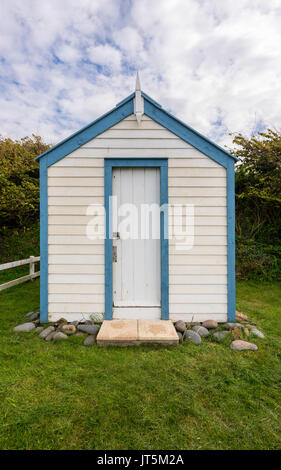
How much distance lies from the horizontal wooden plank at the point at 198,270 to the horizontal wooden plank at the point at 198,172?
1.47 meters

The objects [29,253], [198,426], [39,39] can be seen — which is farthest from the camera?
[29,253]

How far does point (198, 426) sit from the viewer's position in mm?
1607

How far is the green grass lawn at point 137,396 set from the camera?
59.8 inches

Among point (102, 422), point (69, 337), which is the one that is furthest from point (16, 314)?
point (102, 422)

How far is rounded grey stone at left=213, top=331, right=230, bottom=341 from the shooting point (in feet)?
9.34

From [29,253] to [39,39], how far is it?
594 centimetres

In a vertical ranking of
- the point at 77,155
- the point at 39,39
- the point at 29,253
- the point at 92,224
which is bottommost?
the point at 29,253

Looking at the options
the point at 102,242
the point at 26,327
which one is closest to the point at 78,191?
the point at 102,242

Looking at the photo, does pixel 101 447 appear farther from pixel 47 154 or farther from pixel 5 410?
pixel 47 154

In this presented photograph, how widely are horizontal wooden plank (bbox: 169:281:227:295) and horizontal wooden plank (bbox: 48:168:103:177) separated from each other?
219 centimetres

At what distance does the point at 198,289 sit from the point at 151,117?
288cm

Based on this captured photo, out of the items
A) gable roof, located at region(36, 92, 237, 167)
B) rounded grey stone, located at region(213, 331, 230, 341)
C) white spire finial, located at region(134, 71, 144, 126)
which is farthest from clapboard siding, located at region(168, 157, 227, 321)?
white spire finial, located at region(134, 71, 144, 126)

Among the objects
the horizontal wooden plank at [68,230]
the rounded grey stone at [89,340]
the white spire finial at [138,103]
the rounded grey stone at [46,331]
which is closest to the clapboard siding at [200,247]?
the white spire finial at [138,103]

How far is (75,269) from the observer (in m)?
3.29
